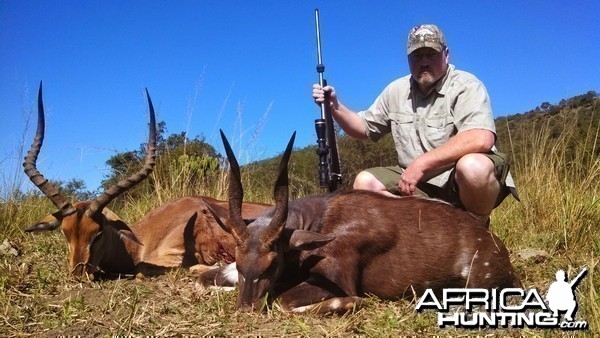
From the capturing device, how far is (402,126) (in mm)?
5484

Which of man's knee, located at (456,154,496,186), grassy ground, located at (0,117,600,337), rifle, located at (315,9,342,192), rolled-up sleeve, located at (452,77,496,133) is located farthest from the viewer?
rifle, located at (315,9,342,192)

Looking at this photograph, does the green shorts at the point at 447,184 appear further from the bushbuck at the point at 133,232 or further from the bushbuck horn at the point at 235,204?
the bushbuck horn at the point at 235,204

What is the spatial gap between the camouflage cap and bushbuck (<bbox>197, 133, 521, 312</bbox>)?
1.58 m

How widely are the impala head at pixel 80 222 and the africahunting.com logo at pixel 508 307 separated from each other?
9.35 ft

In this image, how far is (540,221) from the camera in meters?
5.98

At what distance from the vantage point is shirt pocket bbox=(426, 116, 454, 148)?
5117 millimetres

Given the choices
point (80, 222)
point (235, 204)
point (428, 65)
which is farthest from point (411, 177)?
point (80, 222)

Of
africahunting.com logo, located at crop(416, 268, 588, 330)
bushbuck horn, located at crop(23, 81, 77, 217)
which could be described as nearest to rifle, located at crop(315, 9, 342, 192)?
africahunting.com logo, located at crop(416, 268, 588, 330)

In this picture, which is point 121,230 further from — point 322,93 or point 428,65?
point 428,65

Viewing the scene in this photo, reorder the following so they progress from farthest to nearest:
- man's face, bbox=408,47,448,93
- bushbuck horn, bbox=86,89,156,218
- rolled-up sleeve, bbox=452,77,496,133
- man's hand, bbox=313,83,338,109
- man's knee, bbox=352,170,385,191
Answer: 1. man's hand, bbox=313,83,338,109
2. man's knee, bbox=352,170,385,191
3. man's face, bbox=408,47,448,93
4. bushbuck horn, bbox=86,89,156,218
5. rolled-up sleeve, bbox=452,77,496,133

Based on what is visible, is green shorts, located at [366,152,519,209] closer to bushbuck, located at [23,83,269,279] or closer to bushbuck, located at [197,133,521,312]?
bushbuck, located at [197,133,521,312]

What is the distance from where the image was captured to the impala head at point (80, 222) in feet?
15.8

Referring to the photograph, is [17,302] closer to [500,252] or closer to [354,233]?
[354,233]

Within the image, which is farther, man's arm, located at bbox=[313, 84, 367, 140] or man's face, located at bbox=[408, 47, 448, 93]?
man's arm, located at bbox=[313, 84, 367, 140]
